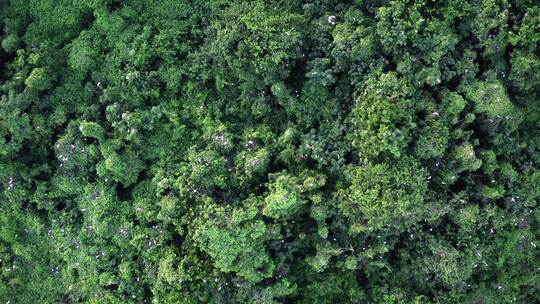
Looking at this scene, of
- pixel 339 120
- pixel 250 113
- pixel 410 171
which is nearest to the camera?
pixel 410 171

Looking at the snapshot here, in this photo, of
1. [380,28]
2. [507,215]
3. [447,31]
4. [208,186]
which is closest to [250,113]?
[208,186]

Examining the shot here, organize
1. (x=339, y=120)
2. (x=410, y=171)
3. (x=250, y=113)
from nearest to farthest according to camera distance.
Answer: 1. (x=410, y=171)
2. (x=339, y=120)
3. (x=250, y=113)

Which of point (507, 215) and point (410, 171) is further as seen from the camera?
point (507, 215)

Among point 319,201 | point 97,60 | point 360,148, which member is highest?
point 97,60

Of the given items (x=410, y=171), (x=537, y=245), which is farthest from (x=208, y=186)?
(x=537, y=245)

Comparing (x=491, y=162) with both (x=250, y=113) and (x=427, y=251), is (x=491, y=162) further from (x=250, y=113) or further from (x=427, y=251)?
(x=250, y=113)

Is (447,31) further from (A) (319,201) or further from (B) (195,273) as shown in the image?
(B) (195,273)

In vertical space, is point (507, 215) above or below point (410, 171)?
below
